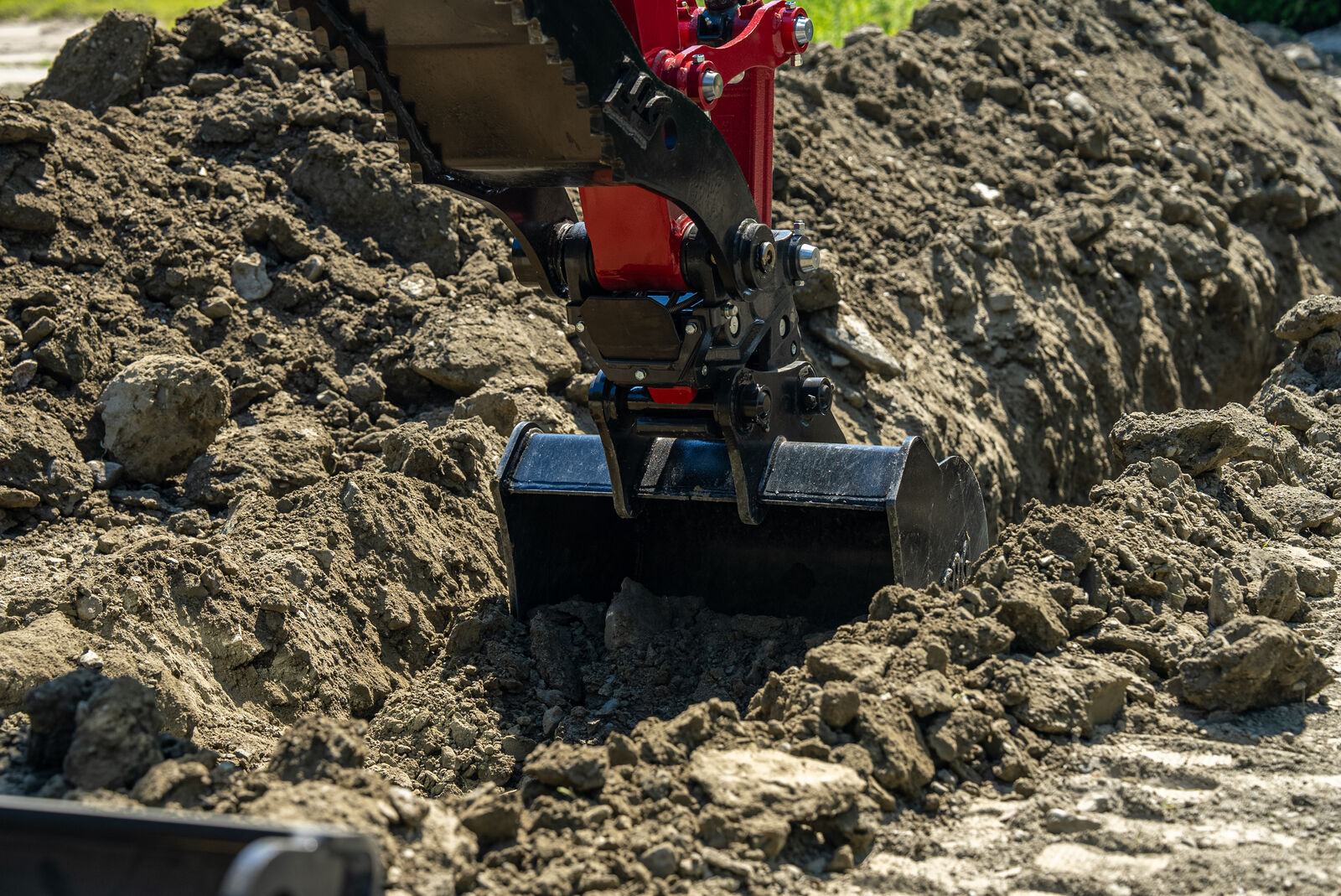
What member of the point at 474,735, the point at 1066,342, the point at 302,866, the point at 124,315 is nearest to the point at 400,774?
the point at 474,735

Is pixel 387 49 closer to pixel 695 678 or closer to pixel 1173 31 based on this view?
pixel 695 678

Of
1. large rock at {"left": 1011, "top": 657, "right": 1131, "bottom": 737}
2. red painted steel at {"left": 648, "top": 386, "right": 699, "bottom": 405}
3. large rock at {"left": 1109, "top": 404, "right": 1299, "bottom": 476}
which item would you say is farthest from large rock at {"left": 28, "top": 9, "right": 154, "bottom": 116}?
large rock at {"left": 1011, "top": 657, "right": 1131, "bottom": 737}

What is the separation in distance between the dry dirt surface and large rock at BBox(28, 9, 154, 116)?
0.02m

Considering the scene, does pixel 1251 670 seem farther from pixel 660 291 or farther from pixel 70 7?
pixel 70 7

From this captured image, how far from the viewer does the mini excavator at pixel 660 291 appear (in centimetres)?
313

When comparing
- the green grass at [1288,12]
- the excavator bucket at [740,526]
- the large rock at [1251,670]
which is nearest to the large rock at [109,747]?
the excavator bucket at [740,526]

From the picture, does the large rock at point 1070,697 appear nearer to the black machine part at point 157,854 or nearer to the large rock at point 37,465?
the black machine part at point 157,854

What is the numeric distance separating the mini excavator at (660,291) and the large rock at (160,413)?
1405 mm

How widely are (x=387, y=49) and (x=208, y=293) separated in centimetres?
280

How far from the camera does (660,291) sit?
3721 mm

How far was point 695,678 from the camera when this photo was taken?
417cm

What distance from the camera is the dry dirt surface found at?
2.85m

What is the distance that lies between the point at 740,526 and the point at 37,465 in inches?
103

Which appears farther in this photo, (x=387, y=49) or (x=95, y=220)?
(x=95, y=220)
